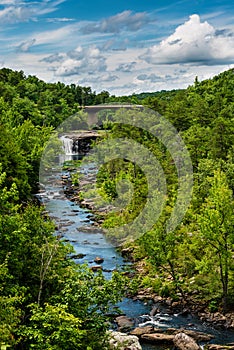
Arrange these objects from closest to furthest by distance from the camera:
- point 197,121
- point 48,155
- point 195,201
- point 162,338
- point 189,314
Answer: point 162,338 → point 189,314 → point 195,201 → point 197,121 → point 48,155

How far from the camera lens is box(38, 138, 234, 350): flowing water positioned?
2684 cm

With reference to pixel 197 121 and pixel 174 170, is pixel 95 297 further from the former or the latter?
pixel 197 121

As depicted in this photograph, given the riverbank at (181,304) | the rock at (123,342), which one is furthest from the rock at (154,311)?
the rock at (123,342)

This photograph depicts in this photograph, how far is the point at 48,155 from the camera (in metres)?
76.6

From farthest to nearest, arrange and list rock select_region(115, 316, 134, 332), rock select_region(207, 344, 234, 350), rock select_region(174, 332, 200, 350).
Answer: rock select_region(115, 316, 134, 332)
rock select_region(207, 344, 234, 350)
rock select_region(174, 332, 200, 350)

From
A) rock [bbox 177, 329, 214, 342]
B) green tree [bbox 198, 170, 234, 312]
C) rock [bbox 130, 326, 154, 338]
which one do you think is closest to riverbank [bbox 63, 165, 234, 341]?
green tree [bbox 198, 170, 234, 312]

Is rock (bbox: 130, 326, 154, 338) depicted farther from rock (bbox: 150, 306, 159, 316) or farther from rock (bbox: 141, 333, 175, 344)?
rock (bbox: 150, 306, 159, 316)

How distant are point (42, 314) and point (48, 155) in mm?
60248

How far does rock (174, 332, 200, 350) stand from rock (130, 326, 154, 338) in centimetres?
190

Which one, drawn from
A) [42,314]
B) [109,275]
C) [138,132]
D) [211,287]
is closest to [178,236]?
[211,287]

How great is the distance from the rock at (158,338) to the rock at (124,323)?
4.59 feet

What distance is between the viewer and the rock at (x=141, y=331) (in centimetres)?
2538

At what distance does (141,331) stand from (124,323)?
58.9 inches

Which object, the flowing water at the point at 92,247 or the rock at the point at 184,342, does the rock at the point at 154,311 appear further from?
the rock at the point at 184,342
